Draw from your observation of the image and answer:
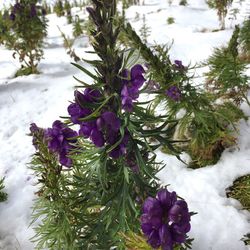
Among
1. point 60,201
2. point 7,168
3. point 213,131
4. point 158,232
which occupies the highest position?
point 158,232

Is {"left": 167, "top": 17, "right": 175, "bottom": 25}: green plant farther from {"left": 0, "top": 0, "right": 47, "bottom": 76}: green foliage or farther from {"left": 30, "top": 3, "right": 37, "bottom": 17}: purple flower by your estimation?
{"left": 30, "top": 3, "right": 37, "bottom": 17}: purple flower

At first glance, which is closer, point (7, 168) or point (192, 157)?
point (192, 157)

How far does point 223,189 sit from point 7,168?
104 inches

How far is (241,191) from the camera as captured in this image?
2.98 metres

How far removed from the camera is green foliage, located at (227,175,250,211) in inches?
113

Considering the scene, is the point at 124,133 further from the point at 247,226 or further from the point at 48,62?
the point at 48,62

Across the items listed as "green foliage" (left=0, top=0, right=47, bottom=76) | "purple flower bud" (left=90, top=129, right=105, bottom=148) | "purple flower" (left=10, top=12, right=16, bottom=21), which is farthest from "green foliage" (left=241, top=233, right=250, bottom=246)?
"purple flower" (left=10, top=12, right=16, bottom=21)

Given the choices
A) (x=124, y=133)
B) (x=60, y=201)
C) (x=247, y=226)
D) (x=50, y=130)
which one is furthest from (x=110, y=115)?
(x=247, y=226)

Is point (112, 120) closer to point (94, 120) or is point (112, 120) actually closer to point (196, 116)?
point (94, 120)

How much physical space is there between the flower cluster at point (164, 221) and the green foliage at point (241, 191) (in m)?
1.60

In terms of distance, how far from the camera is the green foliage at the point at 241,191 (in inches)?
113

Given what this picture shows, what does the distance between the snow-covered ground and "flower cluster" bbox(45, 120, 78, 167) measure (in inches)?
44.6

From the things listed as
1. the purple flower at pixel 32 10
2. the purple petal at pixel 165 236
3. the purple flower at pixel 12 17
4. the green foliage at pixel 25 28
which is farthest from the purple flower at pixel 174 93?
the purple flower at pixel 12 17

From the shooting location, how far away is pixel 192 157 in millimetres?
3555
